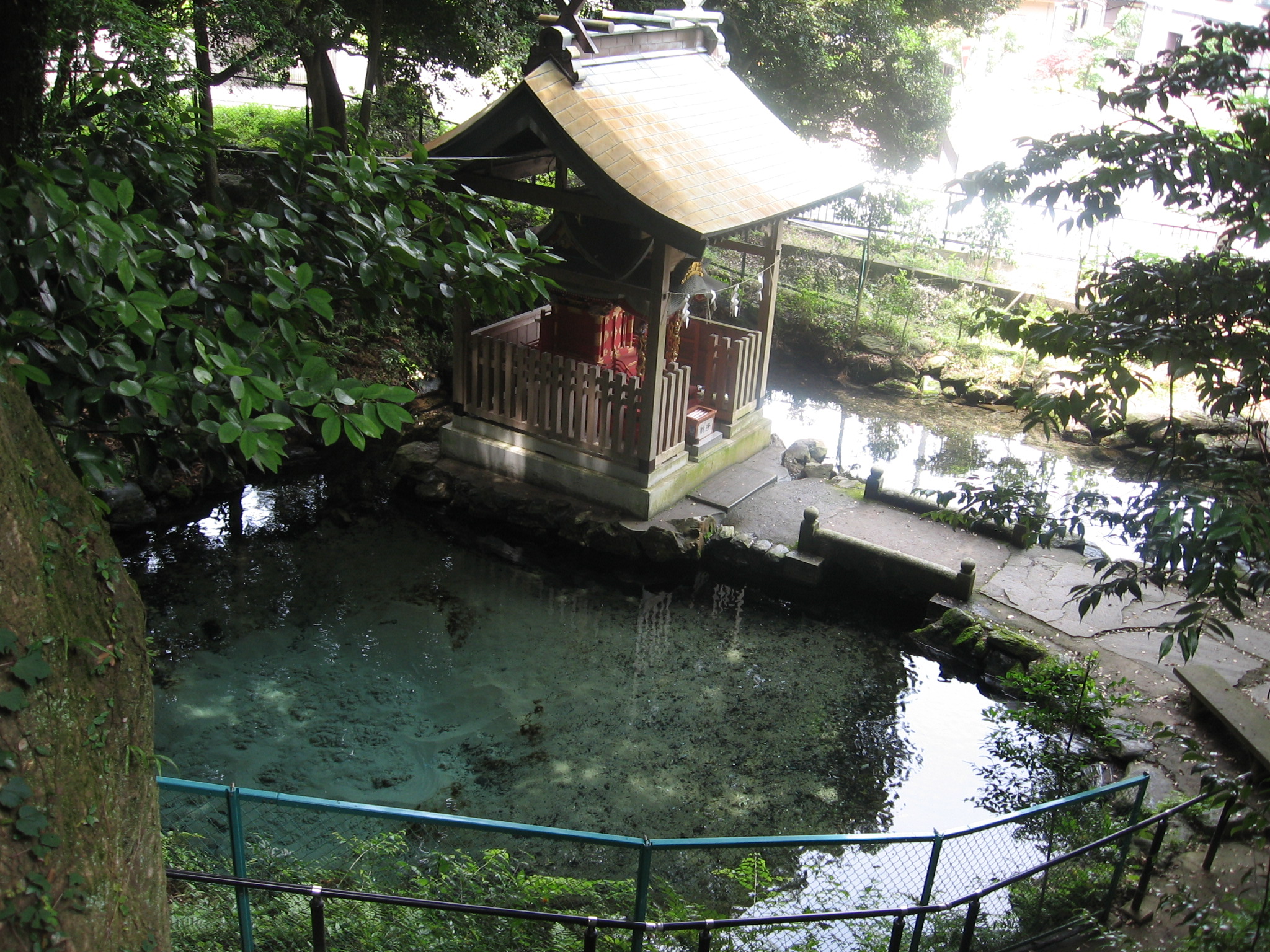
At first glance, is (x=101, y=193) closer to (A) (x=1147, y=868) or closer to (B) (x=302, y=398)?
(B) (x=302, y=398)

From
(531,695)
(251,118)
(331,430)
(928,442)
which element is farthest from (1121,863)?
(251,118)

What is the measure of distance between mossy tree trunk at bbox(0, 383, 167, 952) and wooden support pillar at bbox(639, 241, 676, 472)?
6.71 m

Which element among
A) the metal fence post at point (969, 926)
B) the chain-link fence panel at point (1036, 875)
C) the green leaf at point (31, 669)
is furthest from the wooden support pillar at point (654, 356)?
the green leaf at point (31, 669)

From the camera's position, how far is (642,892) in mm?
4562

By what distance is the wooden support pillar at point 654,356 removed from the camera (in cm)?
938

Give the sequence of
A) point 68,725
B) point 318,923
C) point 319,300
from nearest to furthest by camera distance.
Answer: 1. point 68,725
2. point 319,300
3. point 318,923

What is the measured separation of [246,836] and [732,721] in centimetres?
363

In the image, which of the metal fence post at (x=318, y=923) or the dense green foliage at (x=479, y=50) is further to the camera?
the dense green foliage at (x=479, y=50)

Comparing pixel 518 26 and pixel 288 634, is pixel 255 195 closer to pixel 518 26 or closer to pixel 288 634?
pixel 518 26

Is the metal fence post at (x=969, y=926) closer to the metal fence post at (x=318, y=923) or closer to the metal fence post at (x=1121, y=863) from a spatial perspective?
the metal fence post at (x=1121, y=863)

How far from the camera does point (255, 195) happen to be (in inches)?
623

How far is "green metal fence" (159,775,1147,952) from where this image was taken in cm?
457

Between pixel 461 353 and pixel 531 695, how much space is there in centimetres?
442

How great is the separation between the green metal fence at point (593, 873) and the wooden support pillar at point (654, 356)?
4.56 meters
